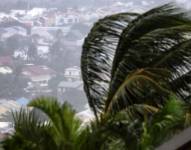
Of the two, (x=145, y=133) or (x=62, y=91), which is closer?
(x=145, y=133)

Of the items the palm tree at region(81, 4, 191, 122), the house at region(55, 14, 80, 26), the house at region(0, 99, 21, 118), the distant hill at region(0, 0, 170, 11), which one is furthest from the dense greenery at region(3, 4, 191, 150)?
the house at region(55, 14, 80, 26)

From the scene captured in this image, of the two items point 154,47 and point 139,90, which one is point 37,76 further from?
point 139,90

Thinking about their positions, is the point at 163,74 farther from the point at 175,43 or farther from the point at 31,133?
the point at 31,133

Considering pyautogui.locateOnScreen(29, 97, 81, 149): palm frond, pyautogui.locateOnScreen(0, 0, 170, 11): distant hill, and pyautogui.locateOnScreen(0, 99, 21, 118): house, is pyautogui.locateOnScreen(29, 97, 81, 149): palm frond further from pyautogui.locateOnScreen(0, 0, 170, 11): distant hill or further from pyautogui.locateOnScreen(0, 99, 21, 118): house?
pyautogui.locateOnScreen(0, 0, 170, 11): distant hill

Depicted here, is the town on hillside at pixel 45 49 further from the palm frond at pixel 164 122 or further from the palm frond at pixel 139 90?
the palm frond at pixel 164 122

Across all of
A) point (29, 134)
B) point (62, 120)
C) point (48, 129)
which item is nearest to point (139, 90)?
point (62, 120)

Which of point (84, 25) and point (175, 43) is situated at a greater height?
point (175, 43)

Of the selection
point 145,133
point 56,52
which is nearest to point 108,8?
point 56,52
